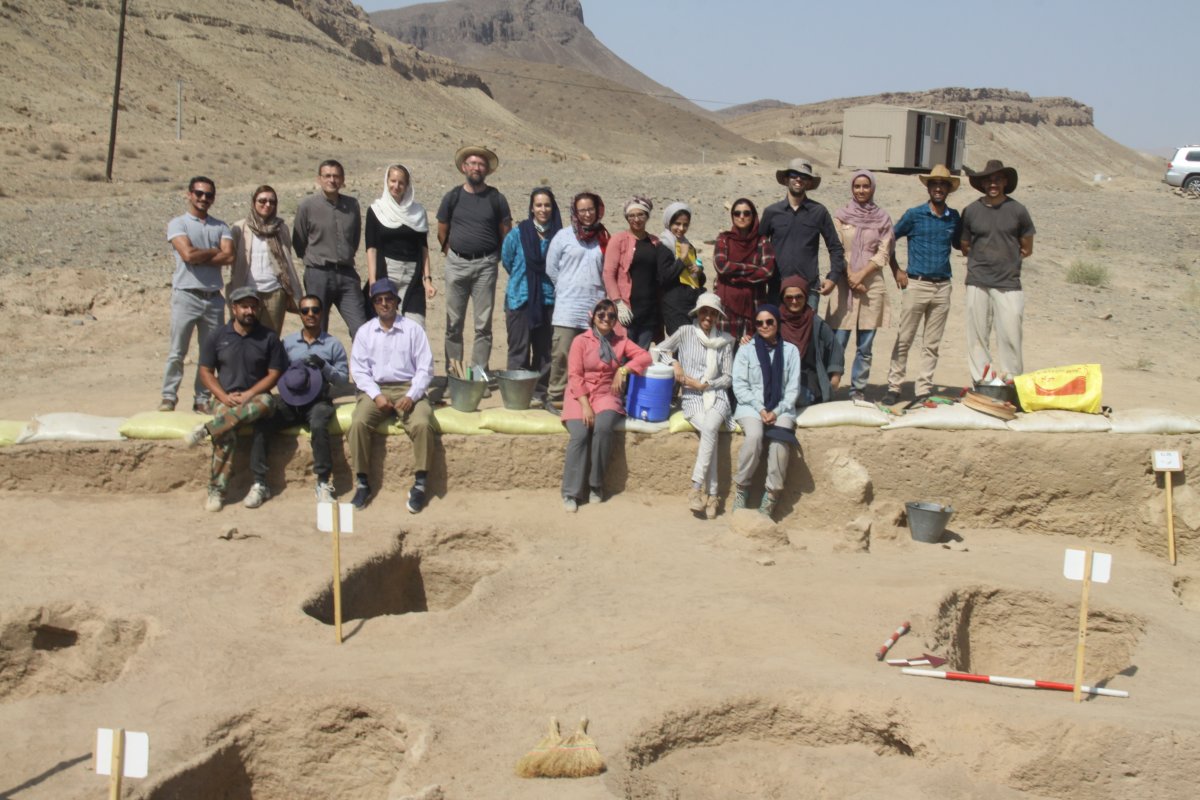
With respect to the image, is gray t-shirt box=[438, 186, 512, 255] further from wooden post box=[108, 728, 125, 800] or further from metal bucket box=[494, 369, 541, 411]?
wooden post box=[108, 728, 125, 800]

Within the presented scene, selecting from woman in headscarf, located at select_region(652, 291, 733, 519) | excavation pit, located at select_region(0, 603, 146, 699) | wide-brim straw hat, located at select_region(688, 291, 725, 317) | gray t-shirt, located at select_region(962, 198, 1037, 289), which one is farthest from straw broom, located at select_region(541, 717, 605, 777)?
gray t-shirt, located at select_region(962, 198, 1037, 289)

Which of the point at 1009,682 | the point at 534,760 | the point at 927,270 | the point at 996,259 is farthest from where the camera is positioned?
the point at 927,270

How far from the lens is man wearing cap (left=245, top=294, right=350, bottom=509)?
26.0 ft

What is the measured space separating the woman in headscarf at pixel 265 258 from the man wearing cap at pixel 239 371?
0.56 meters

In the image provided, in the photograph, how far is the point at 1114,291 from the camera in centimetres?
1559

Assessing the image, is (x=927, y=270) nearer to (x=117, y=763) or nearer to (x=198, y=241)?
(x=198, y=241)

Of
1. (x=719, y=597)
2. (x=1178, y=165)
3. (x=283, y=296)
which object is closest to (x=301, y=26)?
(x=1178, y=165)

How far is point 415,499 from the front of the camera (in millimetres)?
7996

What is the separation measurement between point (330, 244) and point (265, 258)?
48cm

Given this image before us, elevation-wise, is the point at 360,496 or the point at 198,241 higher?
the point at 198,241

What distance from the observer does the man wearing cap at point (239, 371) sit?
7.78 m

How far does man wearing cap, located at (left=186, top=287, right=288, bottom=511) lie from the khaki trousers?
4.59 metres

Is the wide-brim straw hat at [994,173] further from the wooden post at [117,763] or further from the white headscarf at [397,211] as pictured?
the wooden post at [117,763]

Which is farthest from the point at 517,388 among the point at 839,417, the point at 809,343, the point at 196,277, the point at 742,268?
the point at 196,277
